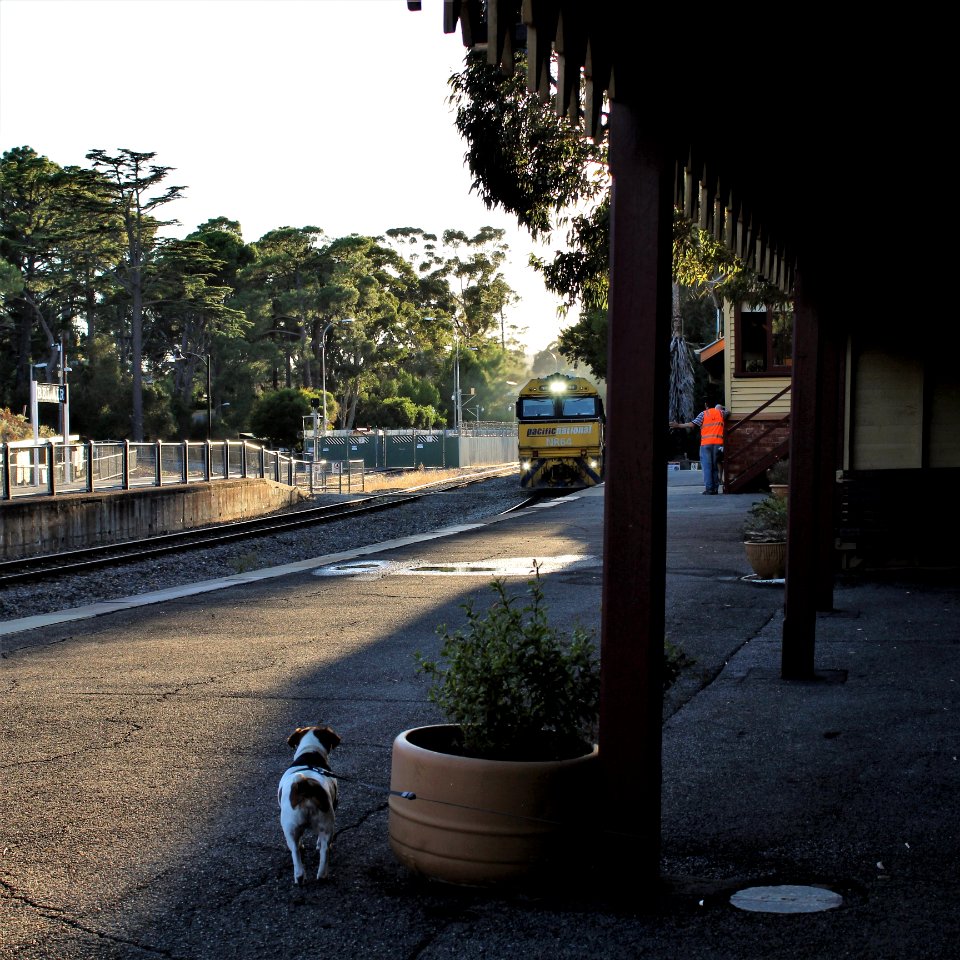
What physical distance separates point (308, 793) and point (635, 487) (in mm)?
1555

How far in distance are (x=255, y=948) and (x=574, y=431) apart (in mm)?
32544

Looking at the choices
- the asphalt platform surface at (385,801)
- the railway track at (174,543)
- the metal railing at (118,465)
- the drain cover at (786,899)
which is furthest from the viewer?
the metal railing at (118,465)

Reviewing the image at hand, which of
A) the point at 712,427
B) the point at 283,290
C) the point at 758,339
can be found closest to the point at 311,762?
the point at 712,427

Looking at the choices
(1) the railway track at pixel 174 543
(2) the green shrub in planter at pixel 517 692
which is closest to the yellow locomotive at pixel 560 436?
(1) the railway track at pixel 174 543

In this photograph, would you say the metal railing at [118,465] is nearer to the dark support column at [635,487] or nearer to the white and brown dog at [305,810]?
the white and brown dog at [305,810]

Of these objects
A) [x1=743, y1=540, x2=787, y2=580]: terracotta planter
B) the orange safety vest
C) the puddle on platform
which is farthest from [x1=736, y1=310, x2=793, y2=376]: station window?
[x1=743, y1=540, x2=787, y2=580]: terracotta planter

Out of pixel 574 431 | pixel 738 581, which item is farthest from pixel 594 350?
A: pixel 738 581

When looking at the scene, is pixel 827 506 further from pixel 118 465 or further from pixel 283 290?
pixel 283 290

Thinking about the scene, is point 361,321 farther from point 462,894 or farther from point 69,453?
point 462,894

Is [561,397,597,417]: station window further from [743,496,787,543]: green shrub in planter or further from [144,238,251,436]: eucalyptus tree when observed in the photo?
[144,238,251,436]: eucalyptus tree

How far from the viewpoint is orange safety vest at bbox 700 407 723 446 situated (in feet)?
81.4

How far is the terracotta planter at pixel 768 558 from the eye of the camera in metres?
12.8

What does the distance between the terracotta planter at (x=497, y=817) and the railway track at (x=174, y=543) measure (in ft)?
43.2

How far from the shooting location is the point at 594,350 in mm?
51906
